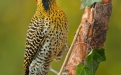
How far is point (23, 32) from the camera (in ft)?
8.73

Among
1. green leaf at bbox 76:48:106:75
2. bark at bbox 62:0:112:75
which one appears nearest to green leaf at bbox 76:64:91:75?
green leaf at bbox 76:48:106:75

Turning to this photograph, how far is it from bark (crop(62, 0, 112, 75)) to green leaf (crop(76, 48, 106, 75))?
0.30 feet

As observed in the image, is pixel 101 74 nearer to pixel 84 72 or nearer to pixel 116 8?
pixel 116 8

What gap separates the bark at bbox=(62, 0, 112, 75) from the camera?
1.28 metres

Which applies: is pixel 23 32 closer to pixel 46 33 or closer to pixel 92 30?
pixel 46 33

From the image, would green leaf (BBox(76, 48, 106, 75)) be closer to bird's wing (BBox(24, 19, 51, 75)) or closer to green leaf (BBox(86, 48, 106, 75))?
green leaf (BBox(86, 48, 106, 75))

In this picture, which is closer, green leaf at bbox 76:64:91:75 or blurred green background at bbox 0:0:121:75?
green leaf at bbox 76:64:91:75

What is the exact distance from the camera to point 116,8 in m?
2.32

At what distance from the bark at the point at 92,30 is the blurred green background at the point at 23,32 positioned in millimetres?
951

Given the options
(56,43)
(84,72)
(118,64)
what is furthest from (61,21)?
(118,64)

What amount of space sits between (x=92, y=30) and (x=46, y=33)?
0.46 meters

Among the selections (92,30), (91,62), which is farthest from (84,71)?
(92,30)

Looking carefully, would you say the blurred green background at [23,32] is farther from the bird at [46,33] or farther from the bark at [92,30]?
the bark at [92,30]

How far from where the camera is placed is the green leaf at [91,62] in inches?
48.0
